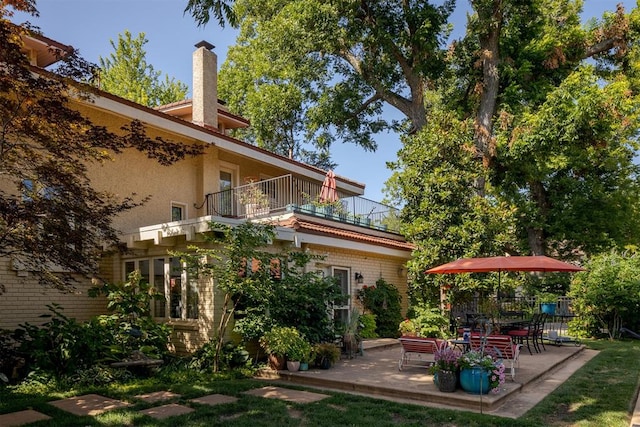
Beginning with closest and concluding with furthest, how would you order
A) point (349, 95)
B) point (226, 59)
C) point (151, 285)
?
point (151, 285), point (349, 95), point (226, 59)

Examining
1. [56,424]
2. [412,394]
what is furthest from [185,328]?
[412,394]

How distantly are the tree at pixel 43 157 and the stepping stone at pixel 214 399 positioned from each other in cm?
273

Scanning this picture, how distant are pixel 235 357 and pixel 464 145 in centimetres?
1050

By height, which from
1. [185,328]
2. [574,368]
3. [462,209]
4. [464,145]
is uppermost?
[464,145]

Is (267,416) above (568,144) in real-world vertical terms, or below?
below

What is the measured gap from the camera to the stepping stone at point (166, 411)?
6079 millimetres

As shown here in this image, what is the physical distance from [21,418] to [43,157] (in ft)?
11.6

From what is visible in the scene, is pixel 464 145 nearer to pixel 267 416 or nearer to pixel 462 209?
pixel 462 209

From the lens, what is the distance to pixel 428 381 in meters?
8.15

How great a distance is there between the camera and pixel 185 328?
34.5ft

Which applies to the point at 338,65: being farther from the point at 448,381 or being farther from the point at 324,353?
the point at 448,381

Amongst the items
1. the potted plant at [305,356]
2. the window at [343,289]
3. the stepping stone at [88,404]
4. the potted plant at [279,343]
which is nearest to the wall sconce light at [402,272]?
A: the window at [343,289]

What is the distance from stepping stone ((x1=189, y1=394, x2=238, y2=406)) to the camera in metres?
6.77

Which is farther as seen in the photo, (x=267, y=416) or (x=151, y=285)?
(x=151, y=285)
